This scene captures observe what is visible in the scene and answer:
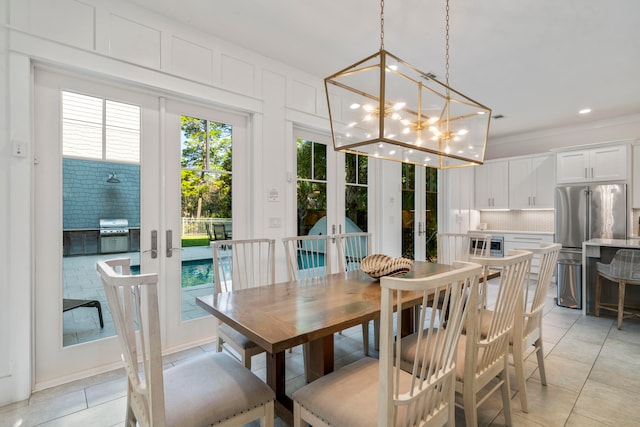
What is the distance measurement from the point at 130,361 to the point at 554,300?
5170 mm

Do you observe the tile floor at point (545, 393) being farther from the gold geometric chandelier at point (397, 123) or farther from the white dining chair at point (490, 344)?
the gold geometric chandelier at point (397, 123)

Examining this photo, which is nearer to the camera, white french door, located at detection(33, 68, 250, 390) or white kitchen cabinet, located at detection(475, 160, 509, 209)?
white french door, located at detection(33, 68, 250, 390)

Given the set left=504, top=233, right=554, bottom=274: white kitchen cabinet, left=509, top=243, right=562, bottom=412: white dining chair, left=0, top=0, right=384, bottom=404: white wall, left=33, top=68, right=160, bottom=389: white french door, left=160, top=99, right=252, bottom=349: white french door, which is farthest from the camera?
left=504, top=233, right=554, bottom=274: white kitchen cabinet

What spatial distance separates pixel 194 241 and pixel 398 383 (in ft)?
7.81

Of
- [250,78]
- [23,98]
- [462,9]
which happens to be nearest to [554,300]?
[462,9]

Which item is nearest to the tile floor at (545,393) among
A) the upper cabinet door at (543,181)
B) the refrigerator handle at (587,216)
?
the refrigerator handle at (587,216)

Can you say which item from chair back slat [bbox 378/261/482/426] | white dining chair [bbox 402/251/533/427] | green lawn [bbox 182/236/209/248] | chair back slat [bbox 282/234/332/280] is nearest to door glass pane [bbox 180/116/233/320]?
green lawn [bbox 182/236/209/248]

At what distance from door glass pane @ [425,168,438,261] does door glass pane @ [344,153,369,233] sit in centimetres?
177

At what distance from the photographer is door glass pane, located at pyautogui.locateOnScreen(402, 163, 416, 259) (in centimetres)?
524

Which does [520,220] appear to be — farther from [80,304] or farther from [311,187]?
[80,304]

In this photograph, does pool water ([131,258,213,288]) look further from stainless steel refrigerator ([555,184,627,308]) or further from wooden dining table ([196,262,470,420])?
stainless steel refrigerator ([555,184,627,308])

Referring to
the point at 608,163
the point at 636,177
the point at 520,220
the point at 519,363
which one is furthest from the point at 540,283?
the point at 520,220

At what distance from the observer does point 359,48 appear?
311cm

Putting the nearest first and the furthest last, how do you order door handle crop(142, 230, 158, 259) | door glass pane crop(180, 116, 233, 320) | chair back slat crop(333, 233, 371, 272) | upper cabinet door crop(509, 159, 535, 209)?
door handle crop(142, 230, 158, 259), door glass pane crop(180, 116, 233, 320), chair back slat crop(333, 233, 371, 272), upper cabinet door crop(509, 159, 535, 209)
